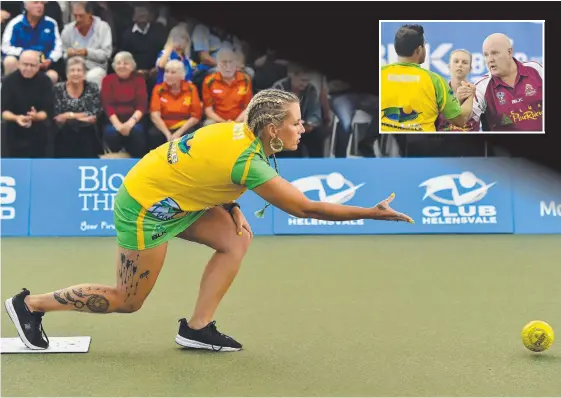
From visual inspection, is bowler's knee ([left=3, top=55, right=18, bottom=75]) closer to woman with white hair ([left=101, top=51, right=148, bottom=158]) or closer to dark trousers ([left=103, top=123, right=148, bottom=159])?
woman with white hair ([left=101, top=51, right=148, bottom=158])

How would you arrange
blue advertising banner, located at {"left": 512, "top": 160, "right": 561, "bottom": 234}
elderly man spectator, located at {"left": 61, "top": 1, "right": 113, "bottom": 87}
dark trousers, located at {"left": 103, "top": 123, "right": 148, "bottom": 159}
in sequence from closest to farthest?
blue advertising banner, located at {"left": 512, "top": 160, "right": 561, "bottom": 234}
dark trousers, located at {"left": 103, "top": 123, "right": 148, "bottom": 159}
elderly man spectator, located at {"left": 61, "top": 1, "right": 113, "bottom": 87}

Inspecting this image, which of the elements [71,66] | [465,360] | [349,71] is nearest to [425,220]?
[349,71]

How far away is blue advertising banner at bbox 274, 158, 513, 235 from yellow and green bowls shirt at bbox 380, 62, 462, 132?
132 cm

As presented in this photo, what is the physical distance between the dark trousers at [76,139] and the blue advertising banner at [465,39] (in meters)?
4.75

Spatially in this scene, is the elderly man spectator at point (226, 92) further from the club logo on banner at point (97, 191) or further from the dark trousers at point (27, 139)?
the dark trousers at point (27, 139)

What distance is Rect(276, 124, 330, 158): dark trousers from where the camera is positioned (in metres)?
14.6

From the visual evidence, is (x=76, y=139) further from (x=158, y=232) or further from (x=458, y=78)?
(x=158, y=232)

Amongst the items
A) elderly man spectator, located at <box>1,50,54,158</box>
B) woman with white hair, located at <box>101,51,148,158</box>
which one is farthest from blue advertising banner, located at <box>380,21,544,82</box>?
elderly man spectator, located at <box>1,50,54,158</box>

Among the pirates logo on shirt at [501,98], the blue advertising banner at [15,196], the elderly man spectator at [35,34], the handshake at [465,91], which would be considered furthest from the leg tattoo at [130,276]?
the pirates logo on shirt at [501,98]

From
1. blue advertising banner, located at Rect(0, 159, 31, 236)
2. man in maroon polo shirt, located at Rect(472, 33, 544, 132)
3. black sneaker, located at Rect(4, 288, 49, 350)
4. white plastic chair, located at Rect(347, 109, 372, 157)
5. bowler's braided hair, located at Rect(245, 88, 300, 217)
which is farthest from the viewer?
man in maroon polo shirt, located at Rect(472, 33, 544, 132)

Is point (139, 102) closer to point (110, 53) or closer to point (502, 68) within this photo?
point (110, 53)

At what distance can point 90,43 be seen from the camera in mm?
14375

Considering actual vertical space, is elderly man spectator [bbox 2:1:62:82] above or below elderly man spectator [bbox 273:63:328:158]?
above

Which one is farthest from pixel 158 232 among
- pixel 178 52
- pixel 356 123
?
pixel 356 123
